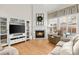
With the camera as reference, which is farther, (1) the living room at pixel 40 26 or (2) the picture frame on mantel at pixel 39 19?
(2) the picture frame on mantel at pixel 39 19

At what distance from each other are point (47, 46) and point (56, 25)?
1.88 ft

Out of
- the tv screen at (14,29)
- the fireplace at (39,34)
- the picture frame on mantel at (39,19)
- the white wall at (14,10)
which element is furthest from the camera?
Result: the fireplace at (39,34)

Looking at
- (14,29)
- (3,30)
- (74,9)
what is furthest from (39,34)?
(74,9)

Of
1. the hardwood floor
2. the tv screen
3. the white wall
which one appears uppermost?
the white wall

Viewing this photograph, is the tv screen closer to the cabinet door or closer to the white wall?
the white wall

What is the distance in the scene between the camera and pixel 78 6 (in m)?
2.41

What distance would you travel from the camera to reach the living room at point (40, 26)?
2488mm

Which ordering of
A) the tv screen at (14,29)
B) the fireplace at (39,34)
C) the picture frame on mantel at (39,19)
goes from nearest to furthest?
the tv screen at (14,29) < the picture frame on mantel at (39,19) < the fireplace at (39,34)

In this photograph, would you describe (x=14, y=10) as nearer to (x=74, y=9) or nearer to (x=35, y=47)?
(x=35, y=47)

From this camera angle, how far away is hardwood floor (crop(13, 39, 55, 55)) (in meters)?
2.52

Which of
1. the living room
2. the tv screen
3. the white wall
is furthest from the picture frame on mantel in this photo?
the tv screen

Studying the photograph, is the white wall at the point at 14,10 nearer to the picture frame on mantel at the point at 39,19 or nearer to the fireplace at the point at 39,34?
the picture frame on mantel at the point at 39,19

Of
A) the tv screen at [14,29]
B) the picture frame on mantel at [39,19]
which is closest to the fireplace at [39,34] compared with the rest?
the picture frame on mantel at [39,19]
